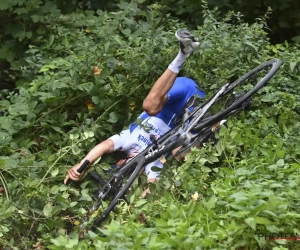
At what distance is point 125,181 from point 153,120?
766mm

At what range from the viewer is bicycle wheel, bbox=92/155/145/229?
13.9 feet

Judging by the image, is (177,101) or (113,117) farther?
(113,117)

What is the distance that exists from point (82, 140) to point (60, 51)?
1.82m

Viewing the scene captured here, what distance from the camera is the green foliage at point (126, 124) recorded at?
3.41 meters

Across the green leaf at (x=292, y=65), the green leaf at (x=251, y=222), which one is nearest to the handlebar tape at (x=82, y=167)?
the green leaf at (x=292, y=65)

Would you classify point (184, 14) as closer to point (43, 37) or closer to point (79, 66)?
point (43, 37)

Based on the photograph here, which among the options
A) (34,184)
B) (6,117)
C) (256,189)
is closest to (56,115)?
(6,117)

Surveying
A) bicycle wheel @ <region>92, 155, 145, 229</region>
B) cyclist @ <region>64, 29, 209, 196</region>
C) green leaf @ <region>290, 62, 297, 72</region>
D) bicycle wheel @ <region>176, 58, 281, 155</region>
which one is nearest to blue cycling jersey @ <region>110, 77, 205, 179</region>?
cyclist @ <region>64, 29, 209, 196</region>

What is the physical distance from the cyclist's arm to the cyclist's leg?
16.0 inches

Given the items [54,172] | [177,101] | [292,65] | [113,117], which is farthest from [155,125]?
[292,65]

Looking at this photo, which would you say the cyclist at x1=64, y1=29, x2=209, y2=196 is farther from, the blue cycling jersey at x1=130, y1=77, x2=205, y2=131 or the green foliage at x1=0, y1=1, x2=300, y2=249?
the green foliage at x1=0, y1=1, x2=300, y2=249

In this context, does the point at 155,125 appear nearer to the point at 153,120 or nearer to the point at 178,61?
the point at 153,120

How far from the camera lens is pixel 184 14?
7.93 m

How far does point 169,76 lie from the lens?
5000 mm
